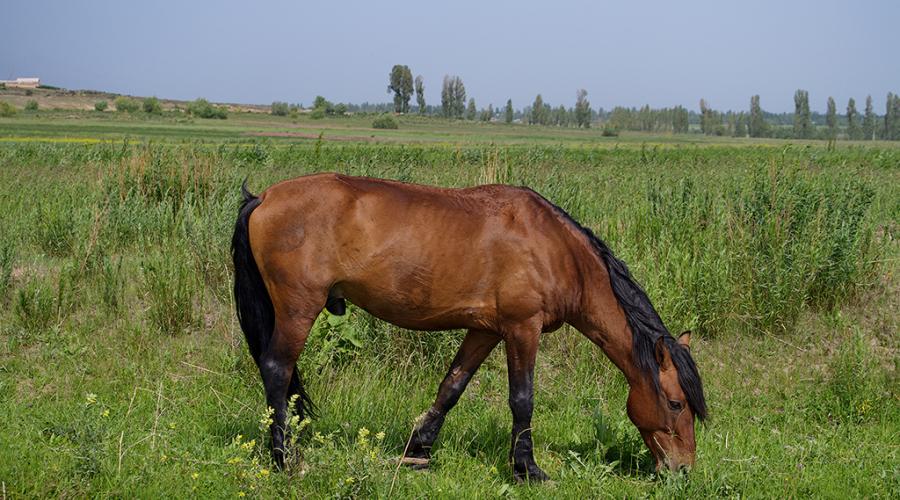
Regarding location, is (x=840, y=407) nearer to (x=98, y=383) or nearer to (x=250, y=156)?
(x=98, y=383)

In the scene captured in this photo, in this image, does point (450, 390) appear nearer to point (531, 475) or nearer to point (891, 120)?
point (531, 475)

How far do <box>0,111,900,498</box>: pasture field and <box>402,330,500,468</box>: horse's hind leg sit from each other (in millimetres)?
181

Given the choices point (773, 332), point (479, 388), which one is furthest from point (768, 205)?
point (479, 388)

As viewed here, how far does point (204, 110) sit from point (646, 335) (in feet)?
329

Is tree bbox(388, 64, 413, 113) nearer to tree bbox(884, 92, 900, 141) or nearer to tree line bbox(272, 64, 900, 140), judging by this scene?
tree line bbox(272, 64, 900, 140)

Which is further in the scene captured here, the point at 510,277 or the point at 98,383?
the point at 98,383

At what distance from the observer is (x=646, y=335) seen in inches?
183

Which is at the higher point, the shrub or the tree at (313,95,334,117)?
A: the tree at (313,95,334,117)

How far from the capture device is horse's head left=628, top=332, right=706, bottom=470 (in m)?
4.56

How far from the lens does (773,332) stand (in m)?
8.20

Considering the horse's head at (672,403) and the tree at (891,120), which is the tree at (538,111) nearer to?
the tree at (891,120)

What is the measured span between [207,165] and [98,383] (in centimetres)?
692

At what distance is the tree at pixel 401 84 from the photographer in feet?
433

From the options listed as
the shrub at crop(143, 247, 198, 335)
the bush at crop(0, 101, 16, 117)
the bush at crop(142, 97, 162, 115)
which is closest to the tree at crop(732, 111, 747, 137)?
the bush at crop(142, 97, 162, 115)
